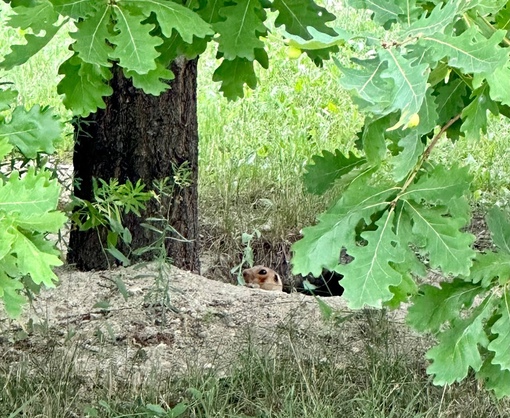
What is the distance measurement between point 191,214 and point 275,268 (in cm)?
113

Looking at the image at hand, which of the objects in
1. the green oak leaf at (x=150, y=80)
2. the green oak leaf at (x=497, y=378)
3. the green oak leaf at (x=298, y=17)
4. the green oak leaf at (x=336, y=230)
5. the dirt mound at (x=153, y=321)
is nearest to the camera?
the green oak leaf at (x=336, y=230)

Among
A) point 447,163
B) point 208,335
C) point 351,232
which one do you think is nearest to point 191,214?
point 208,335

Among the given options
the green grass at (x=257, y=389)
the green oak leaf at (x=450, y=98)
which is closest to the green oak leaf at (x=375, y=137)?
the green oak leaf at (x=450, y=98)

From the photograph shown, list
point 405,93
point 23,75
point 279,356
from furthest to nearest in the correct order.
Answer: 1. point 23,75
2. point 279,356
3. point 405,93

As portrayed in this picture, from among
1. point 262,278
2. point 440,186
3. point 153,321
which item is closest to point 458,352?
point 440,186

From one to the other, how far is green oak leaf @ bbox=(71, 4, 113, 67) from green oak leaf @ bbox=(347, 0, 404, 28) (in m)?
0.52

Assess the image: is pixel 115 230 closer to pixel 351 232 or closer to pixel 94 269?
pixel 94 269

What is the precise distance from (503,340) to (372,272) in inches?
21.6

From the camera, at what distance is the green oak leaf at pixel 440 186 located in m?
1.85

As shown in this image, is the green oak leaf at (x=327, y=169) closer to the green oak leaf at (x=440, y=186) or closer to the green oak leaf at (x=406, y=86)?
the green oak leaf at (x=440, y=186)

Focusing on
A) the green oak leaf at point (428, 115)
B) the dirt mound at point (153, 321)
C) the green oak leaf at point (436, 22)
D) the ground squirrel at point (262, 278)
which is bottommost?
the ground squirrel at point (262, 278)

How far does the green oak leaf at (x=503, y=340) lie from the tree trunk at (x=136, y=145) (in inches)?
84.8

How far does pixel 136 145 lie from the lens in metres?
3.97

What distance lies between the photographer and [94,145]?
4008mm
